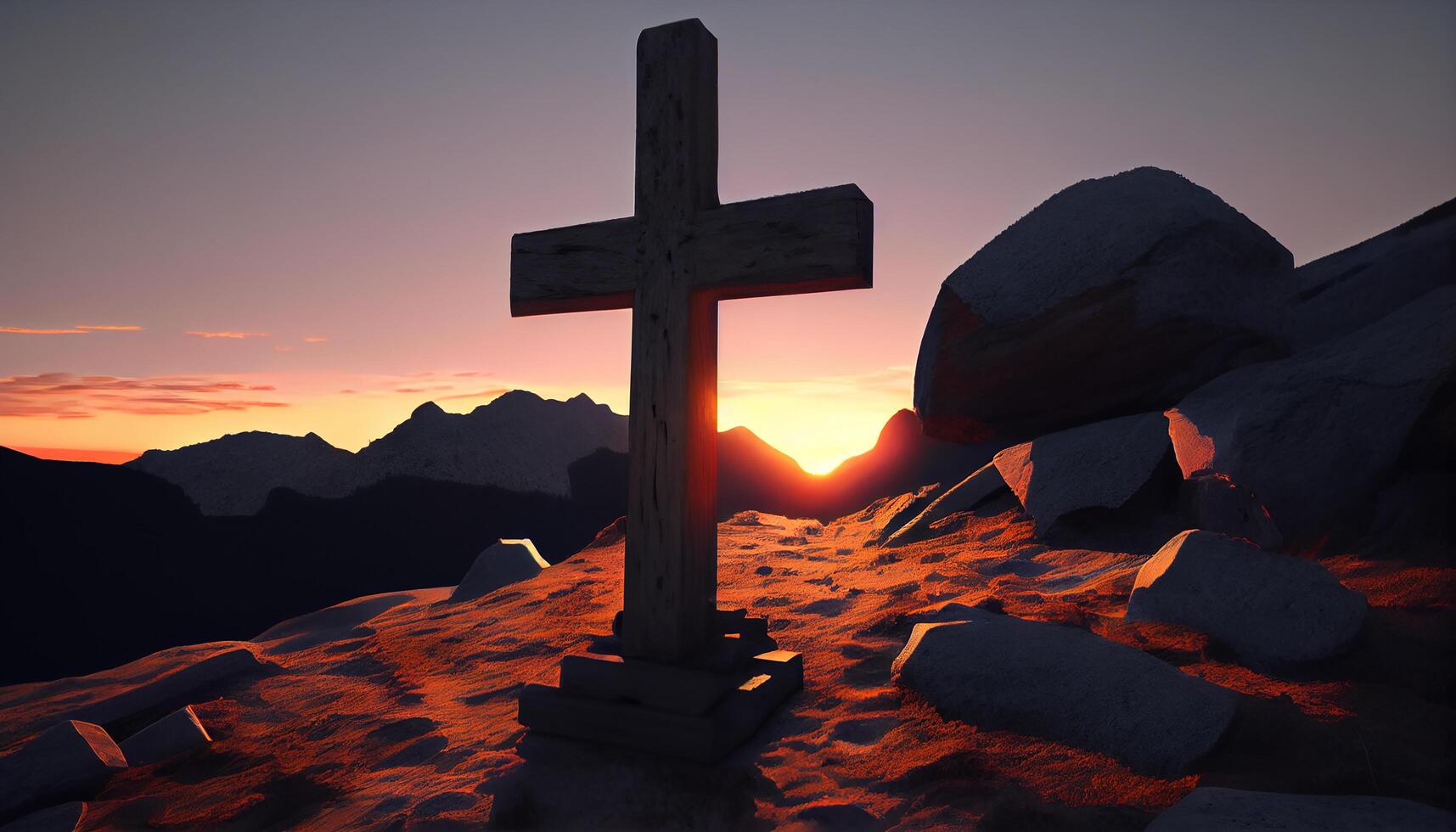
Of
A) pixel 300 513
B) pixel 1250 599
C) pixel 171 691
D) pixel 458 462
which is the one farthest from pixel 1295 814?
pixel 300 513

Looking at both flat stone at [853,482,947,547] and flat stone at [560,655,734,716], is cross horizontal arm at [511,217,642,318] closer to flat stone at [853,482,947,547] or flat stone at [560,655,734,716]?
flat stone at [560,655,734,716]

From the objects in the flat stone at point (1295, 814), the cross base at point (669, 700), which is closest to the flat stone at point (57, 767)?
the cross base at point (669, 700)

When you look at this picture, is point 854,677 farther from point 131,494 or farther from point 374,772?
point 131,494

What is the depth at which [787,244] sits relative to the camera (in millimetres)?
3240

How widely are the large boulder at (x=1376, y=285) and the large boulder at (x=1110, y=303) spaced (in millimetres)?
394

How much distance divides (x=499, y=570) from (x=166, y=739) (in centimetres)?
403

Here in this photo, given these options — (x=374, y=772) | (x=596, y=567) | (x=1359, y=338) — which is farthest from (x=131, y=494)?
(x=1359, y=338)

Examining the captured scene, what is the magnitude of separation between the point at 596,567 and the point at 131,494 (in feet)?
55.9

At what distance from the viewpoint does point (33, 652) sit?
15391mm

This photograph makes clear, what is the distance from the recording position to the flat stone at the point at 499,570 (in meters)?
7.95

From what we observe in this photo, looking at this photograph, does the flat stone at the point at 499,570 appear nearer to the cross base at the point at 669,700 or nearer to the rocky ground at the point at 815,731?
the rocky ground at the point at 815,731

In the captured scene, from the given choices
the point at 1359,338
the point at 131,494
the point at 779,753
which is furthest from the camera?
the point at 131,494

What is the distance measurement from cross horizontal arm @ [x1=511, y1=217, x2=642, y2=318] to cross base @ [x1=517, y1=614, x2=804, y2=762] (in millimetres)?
1618

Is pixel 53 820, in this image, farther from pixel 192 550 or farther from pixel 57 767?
pixel 192 550
